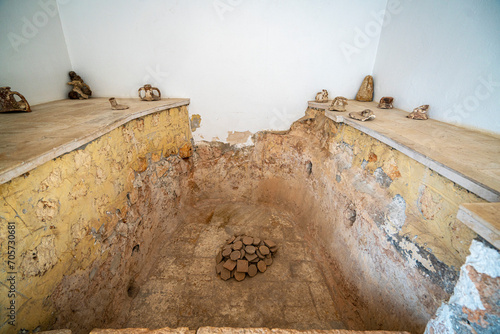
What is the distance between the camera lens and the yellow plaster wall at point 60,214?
4.09ft

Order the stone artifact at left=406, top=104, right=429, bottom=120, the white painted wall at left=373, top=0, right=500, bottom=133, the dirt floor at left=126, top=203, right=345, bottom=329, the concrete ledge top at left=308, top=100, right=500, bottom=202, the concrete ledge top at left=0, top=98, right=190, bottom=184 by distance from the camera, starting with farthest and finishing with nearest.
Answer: the stone artifact at left=406, top=104, right=429, bottom=120 < the dirt floor at left=126, top=203, right=345, bottom=329 < the white painted wall at left=373, top=0, right=500, bottom=133 < the concrete ledge top at left=0, top=98, right=190, bottom=184 < the concrete ledge top at left=308, top=100, right=500, bottom=202

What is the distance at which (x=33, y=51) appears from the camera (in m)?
2.81

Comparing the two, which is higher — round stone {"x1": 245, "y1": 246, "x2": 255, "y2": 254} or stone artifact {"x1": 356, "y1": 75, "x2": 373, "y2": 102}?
stone artifact {"x1": 356, "y1": 75, "x2": 373, "y2": 102}

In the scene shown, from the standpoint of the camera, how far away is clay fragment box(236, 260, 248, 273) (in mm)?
2588

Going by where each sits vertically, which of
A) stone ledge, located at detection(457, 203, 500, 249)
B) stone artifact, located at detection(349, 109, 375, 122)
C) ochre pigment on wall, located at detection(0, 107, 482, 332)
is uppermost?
stone artifact, located at detection(349, 109, 375, 122)

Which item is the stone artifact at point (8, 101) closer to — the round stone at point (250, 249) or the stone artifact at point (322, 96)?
the round stone at point (250, 249)

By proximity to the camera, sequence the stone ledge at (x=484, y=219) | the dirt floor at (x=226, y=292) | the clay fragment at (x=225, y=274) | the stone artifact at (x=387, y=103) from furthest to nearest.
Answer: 1. the stone artifact at (x=387, y=103)
2. the clay fragment at (x=225, y=274)
3. the dirt floor at (x=226, y=292)
4. the stone ledge at (x=484, y=219)

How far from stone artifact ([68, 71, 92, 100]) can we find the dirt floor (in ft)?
8.62

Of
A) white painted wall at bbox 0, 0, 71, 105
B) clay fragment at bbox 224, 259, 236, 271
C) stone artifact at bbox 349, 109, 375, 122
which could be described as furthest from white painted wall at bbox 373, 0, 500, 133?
white painted wall at bbox 0, 0, 71, 105

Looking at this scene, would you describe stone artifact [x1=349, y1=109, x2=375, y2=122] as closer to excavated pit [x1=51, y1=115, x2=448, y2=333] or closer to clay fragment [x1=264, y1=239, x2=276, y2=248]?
excavated pit [x1=51, y1=115, x2=448, y2=333]

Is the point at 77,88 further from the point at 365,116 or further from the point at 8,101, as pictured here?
the point at 365,116

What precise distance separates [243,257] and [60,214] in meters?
1.95

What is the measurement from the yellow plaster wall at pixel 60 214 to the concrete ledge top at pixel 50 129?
3.3 inches

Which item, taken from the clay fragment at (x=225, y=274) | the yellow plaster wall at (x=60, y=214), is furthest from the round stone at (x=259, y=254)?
the yellow plaster wall at (x=60, y=214)
